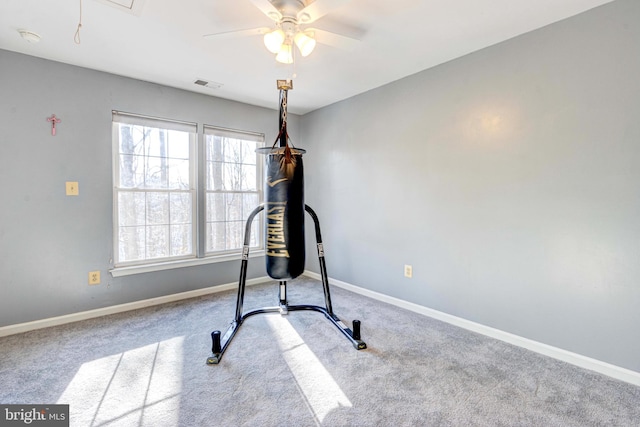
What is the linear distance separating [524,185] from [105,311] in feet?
13.1

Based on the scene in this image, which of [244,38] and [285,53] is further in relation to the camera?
[244,38]

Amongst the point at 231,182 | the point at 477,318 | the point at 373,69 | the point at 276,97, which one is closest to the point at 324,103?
the point at 276,97

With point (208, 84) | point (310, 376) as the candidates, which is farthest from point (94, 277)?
point (310, 376)

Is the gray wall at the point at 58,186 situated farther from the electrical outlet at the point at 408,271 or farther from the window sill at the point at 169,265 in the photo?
the electrical outlet at the point at 408,271

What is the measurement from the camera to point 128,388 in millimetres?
1804

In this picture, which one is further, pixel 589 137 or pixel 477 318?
pixel 477 318

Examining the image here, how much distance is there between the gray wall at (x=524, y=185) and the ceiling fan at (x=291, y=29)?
4.46ft

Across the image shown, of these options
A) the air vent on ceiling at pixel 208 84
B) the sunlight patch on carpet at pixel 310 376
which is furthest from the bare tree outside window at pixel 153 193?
the sunlight patch on carpet at pixel 310 376

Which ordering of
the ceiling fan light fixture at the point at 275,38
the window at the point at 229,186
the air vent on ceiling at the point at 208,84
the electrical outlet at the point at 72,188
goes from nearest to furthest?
the ceiling fan light fixture at the point at 275,38, the electrical outlet at the point at 72,188, the air vent on ceiling at the point at 208,84, the window at the point at 229,186

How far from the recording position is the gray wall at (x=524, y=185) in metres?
1.91

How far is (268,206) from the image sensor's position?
8.12ft

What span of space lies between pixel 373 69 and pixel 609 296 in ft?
8.42

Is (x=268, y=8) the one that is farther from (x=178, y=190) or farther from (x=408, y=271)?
(x=408, y=271)

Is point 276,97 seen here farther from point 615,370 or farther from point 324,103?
point 615,370
